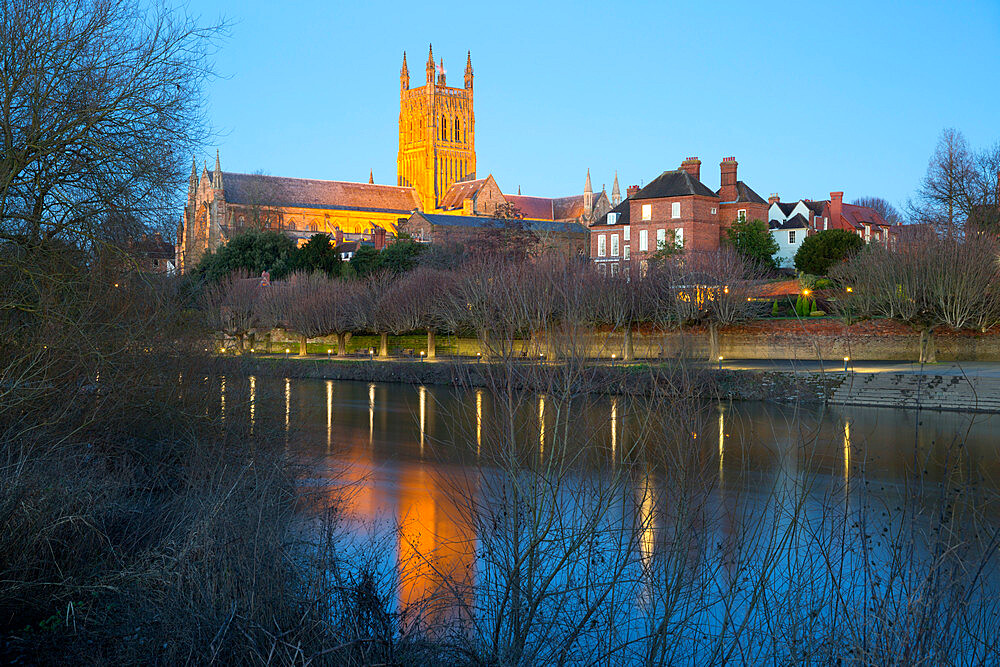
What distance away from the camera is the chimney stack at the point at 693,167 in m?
58.5

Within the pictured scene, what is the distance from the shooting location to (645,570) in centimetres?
595

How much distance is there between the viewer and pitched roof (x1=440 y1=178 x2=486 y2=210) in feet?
363

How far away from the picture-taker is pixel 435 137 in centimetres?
11938

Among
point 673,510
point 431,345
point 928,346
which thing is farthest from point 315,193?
point 673,510

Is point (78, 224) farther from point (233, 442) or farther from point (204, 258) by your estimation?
point (204, 258)

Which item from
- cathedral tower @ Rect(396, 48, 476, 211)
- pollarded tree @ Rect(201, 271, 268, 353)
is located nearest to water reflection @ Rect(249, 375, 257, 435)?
pollarded tree @ Rect(201, 271, 268, 353)

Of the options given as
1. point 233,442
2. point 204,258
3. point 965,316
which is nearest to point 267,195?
point 204,258

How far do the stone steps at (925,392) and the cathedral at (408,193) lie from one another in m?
65.4

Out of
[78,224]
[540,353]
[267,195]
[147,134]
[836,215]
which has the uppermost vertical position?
[267,195]

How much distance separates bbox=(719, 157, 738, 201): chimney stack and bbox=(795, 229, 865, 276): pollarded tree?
10.8 meters

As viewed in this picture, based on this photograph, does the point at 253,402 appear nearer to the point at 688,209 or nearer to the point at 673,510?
the point at 673,510

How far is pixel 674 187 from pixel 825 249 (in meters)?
12.8

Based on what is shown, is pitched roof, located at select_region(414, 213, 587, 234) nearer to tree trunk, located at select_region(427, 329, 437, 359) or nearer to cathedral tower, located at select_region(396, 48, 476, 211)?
cathedral tower, located at select_region(396, 48, 476, 211)

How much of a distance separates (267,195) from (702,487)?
4046 inches
